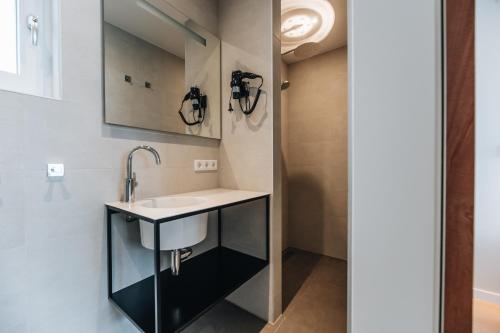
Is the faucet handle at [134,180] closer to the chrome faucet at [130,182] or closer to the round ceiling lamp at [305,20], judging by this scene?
the chrome faucet at [130,182]

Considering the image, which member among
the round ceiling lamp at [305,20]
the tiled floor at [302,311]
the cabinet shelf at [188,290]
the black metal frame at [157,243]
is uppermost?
the round ceiling lamp at [305,20]

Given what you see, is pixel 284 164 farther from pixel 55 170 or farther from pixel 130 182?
pixel 55 170

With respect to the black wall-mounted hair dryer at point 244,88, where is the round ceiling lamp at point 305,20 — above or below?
above

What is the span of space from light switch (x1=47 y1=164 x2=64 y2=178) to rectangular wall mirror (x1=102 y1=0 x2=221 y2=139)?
292mm

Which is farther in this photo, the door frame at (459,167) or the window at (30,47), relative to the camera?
the window at (30,47)

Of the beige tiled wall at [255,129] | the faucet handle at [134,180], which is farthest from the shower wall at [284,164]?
the faucet handle at [134,180]

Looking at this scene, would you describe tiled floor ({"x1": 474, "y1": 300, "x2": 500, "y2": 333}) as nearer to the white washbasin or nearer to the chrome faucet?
the white washbasin

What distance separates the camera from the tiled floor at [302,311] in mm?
1316

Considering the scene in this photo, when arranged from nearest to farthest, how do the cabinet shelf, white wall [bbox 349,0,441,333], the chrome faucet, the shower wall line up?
1. white wall [bbox 349,0,441,333]
2. the cabinet shelf
3. the chrome faucet
4. the shower wall

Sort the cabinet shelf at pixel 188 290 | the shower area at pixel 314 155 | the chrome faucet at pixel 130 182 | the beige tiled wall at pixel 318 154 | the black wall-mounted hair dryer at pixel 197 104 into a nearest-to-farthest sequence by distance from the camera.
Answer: the cabinet shelf at pixel 188 290 → the chrome faucet at pixel 130 182 → the black wall-mounted hair dryer at pixel 197 104 → the shower area at pixel 314 155 → the beige tiled wall at pixel 318 154

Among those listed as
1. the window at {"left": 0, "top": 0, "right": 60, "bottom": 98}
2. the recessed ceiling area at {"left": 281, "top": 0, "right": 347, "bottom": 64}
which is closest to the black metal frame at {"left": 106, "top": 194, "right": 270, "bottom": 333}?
the window at {"left": 0, "top": 0, "right": 60, "bottom": 98}

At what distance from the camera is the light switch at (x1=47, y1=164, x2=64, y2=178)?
2.72 feet

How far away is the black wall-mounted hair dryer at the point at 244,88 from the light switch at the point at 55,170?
1035 millimetres

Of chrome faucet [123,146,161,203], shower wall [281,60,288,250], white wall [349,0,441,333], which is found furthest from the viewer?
shower wall [281,60,288,250]
